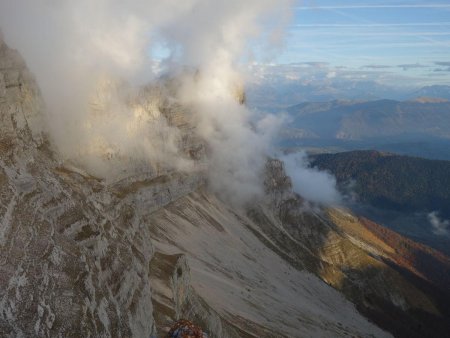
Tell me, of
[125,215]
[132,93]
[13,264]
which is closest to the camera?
[13,264]

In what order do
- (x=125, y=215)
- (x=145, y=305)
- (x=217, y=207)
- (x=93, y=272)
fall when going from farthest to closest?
(x=217, y=207) < (x=125, y=215) < (x=145, y=305) < (x=93, y=272)

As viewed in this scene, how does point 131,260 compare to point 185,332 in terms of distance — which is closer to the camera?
point 185,332

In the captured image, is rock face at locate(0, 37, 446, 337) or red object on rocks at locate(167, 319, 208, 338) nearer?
red object on rocks at locate(167, 319, 208, 338)

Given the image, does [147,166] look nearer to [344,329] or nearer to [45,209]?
[344,329]

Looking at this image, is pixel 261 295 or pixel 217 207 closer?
pixel 261 295

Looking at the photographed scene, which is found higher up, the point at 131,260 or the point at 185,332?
the point at 131,260

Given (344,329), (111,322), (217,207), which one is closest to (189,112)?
(217,207)

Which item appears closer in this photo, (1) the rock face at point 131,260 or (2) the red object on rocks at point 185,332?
(2) the red object on rocks at point 185,332

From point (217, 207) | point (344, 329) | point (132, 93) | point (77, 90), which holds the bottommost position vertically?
point (344, 329)
